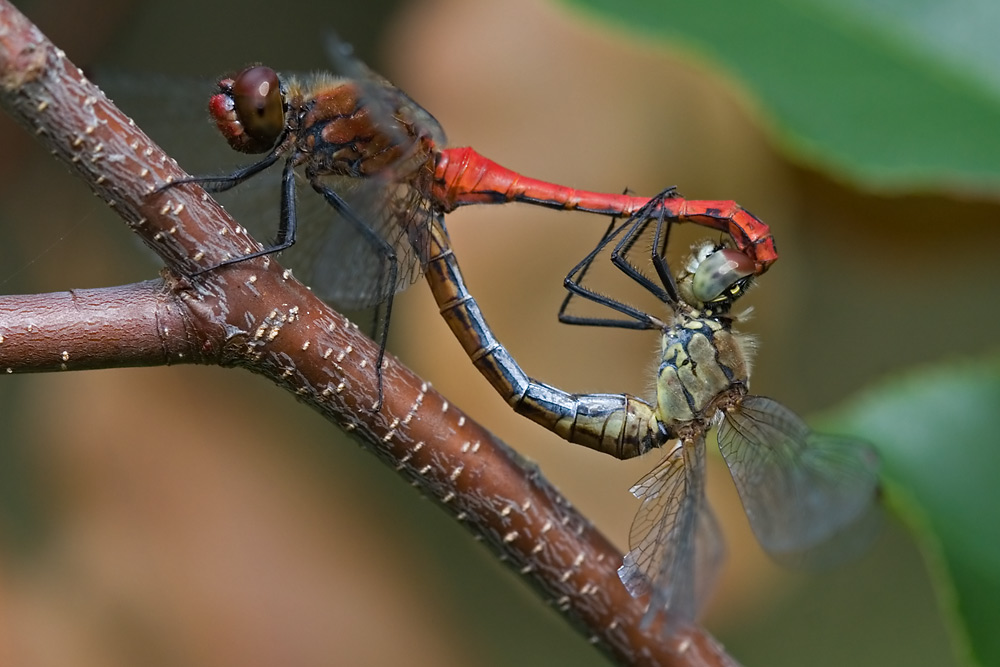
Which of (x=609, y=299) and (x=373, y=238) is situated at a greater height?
(x=373, y=238)

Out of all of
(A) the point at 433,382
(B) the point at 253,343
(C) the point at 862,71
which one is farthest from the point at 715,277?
(A) the point at 433,382

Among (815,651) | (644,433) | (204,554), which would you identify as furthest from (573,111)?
(815,651)

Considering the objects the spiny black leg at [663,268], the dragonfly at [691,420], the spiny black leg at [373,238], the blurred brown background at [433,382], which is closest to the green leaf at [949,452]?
the dragonfly at [691,420]

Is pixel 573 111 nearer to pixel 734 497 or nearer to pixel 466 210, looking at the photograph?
pixel 466 210

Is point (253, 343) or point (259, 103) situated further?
point (259, 103)

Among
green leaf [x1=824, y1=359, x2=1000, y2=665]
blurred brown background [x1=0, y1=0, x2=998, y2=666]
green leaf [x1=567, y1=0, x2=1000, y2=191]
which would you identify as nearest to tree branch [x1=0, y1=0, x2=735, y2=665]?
green leaf [x1=824, y1=359, x2=1000, y2=665]

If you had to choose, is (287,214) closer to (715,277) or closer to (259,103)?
(259,103)

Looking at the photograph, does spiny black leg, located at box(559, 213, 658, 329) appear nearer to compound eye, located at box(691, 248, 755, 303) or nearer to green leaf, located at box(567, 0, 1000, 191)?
compound eye, located at box(691, 248, 755, 303)
